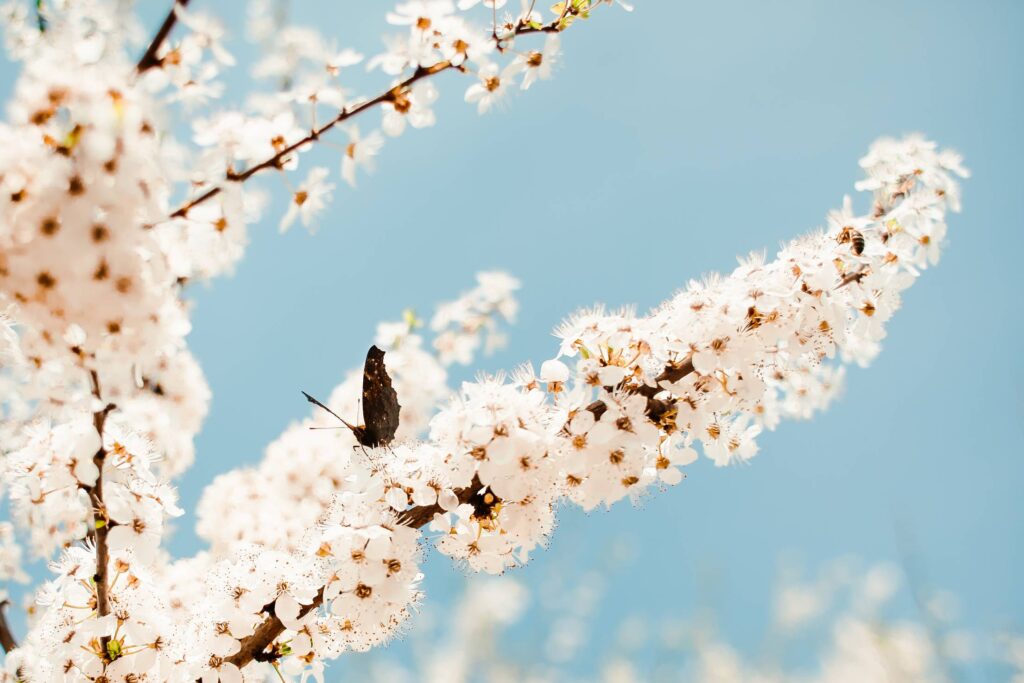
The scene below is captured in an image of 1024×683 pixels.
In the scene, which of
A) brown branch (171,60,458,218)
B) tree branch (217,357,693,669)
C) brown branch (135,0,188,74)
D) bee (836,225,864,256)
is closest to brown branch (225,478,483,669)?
tree branch (217,357,693,669)

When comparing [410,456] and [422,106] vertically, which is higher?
[422,106]

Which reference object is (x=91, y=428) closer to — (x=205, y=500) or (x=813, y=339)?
(x=813, y=339)

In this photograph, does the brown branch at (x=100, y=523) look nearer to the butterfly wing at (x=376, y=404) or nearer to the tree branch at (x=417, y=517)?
the tree branch at (x=417, y=517)

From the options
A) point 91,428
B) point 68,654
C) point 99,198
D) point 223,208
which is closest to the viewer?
point 99,198

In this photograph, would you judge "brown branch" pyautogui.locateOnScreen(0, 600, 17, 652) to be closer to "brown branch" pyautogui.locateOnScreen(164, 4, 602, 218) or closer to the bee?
"brown branch" pyautogui.locateOnScreen(164, 4, 602, 218)

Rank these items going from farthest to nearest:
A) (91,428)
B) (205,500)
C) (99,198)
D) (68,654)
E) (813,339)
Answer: (205,500)
(813,339)
(68,654)
(91,428)
(99,198)

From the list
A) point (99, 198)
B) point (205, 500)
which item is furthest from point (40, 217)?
point (205, 500)
